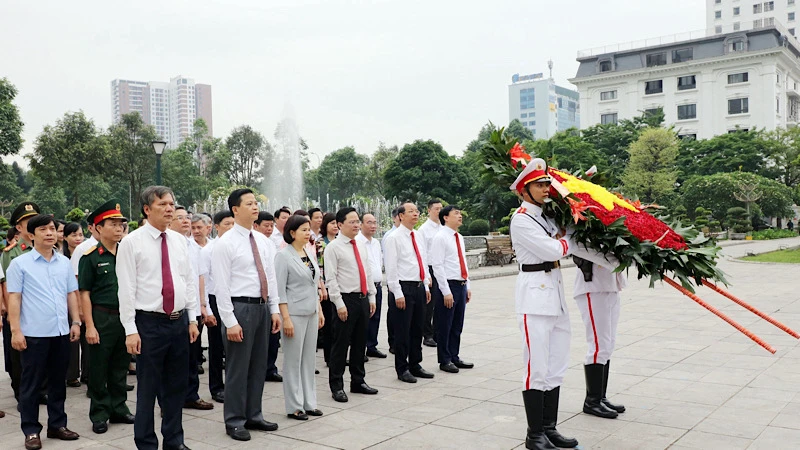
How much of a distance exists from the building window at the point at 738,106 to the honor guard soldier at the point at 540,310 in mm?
57136

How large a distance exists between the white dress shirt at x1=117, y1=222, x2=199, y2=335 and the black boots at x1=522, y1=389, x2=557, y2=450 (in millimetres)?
2304

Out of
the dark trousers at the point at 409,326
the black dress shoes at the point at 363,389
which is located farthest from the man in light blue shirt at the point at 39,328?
the dark trousers at the point at 409,326

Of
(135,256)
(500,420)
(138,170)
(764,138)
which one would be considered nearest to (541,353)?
(500,420)

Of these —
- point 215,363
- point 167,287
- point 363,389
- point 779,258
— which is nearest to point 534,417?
point 363,389

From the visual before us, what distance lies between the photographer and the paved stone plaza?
14.5ft

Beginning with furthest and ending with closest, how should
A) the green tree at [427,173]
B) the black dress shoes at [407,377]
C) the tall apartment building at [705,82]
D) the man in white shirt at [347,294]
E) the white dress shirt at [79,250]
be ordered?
the tall apartment building at [705,82]
the green tree at [427,173]
the black dress shoes at [407,377]
the white dress shirt at [79,250]
the man in white shirt at [347,294]

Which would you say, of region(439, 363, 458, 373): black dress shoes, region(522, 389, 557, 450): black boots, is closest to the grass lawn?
region(439, 363, 458, 373): black dress shoes

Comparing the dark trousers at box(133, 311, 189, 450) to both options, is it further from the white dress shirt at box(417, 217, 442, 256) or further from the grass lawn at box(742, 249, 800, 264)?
the grass lawn at box(742, 249, 800, 264)

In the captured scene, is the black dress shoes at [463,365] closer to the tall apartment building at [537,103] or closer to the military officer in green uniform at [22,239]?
the military officer in green uniform at [22,239]

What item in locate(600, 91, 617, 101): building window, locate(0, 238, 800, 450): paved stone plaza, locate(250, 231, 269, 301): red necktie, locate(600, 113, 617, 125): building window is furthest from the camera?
locate(600, 113, 617, 125): building window

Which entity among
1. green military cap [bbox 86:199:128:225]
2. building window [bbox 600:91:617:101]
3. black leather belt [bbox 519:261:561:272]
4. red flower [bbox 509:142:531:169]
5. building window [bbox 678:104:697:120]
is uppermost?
building window [bbox 600:91:617:101]

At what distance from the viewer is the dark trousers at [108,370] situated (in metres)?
4.88

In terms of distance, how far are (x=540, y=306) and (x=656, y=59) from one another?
194 feet

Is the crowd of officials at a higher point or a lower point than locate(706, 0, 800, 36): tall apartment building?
lower
